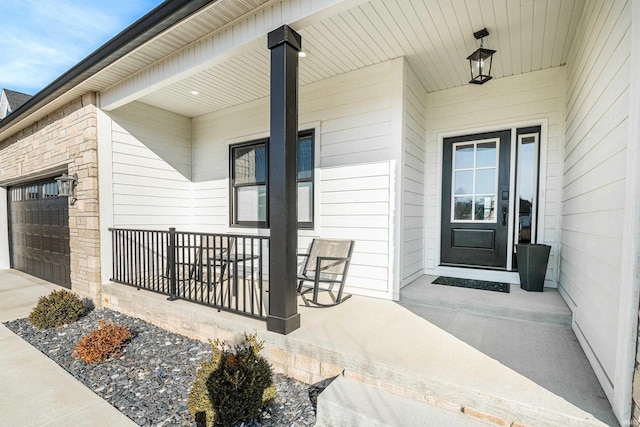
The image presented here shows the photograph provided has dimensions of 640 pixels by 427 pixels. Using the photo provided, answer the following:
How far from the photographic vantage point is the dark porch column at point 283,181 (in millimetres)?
2365

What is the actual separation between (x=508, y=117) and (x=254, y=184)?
3.52m

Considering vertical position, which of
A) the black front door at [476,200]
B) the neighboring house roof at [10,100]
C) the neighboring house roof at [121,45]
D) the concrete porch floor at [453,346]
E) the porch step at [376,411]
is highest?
the neighboring house roof at [10,100]

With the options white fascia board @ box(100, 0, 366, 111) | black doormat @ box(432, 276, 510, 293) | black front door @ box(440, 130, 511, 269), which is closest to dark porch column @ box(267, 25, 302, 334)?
white fascia board @ box(100, 0, 366, 111)

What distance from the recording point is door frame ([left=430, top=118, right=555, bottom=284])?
3.50 m

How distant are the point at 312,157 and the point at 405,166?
1250 millimetres

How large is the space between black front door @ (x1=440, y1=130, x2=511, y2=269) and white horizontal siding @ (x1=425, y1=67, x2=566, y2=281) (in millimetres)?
132

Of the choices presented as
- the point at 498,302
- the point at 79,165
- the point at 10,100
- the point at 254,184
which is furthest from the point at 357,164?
the point at 10,100

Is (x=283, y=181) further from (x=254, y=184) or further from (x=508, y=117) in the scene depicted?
(x=508, y=117)

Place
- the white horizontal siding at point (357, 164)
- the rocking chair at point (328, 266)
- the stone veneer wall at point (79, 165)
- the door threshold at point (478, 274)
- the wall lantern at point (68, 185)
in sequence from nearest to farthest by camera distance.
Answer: the rocking chair at point (328, 266), the white horizontal siding at point (357, 164), the door threshold at point (478, 274), the stone veneer wall at point (79, 165), the wall lantern at point (68, 185)

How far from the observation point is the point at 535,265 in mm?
3279

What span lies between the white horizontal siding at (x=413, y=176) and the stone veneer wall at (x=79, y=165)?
4.06m

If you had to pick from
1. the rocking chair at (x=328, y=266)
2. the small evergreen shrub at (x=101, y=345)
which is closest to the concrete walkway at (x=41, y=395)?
the small evergreen shrub at (x=101, y=345)

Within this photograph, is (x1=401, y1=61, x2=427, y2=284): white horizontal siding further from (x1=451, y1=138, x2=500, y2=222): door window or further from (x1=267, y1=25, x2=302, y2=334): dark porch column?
(x1=267, y1=25, x2=302, y2=334): dark porch column

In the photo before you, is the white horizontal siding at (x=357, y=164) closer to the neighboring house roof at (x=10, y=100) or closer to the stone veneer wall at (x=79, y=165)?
the stone veneer wall at (x=79, y=165)
